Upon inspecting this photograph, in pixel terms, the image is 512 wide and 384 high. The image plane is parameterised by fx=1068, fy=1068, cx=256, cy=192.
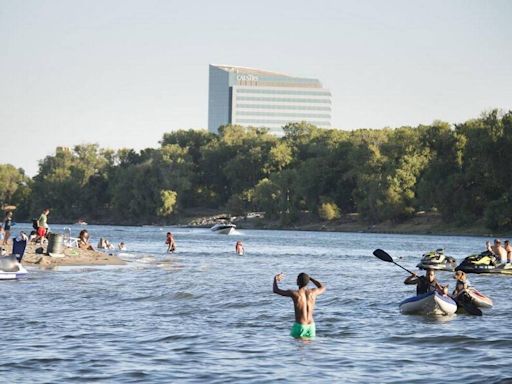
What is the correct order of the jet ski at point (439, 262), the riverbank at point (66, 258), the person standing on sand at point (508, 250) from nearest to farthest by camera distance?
the riverbank at point (66, 258), the person standing on sand at point (508, 250), the jet ski at point (439, 262)

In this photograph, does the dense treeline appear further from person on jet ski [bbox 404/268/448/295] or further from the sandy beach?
person on jet ski [bbox 404/268/448/295]

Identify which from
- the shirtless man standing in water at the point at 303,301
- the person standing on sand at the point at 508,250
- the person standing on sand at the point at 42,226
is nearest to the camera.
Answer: the shirtless man standing in water at the point at 303,301

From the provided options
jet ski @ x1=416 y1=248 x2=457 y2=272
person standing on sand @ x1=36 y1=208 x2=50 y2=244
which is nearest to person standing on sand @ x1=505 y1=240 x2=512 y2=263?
jet ski @ x1=416 y1=248 x2=457 y2=272

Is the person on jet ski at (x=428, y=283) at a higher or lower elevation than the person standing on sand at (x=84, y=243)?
lower

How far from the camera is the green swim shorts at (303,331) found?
24.9 metres

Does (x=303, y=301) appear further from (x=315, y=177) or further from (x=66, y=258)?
(x=315, y=177)

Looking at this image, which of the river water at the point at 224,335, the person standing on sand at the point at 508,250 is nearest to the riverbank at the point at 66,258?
the river water at the point at 224,335

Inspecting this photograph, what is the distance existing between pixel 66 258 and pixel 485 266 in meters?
20.6

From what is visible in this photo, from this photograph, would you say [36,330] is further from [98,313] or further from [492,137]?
[492,137]

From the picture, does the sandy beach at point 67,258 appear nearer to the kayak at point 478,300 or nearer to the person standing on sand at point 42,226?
the person standing on sand at point 42,226

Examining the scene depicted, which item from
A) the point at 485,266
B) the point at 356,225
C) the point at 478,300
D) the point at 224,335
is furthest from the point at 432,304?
the point at 356,225

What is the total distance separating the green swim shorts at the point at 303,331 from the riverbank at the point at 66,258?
2664 centimetres

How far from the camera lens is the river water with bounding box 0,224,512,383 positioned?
2138cm

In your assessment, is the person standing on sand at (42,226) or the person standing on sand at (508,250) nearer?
the person standing on sand at (508,250)
